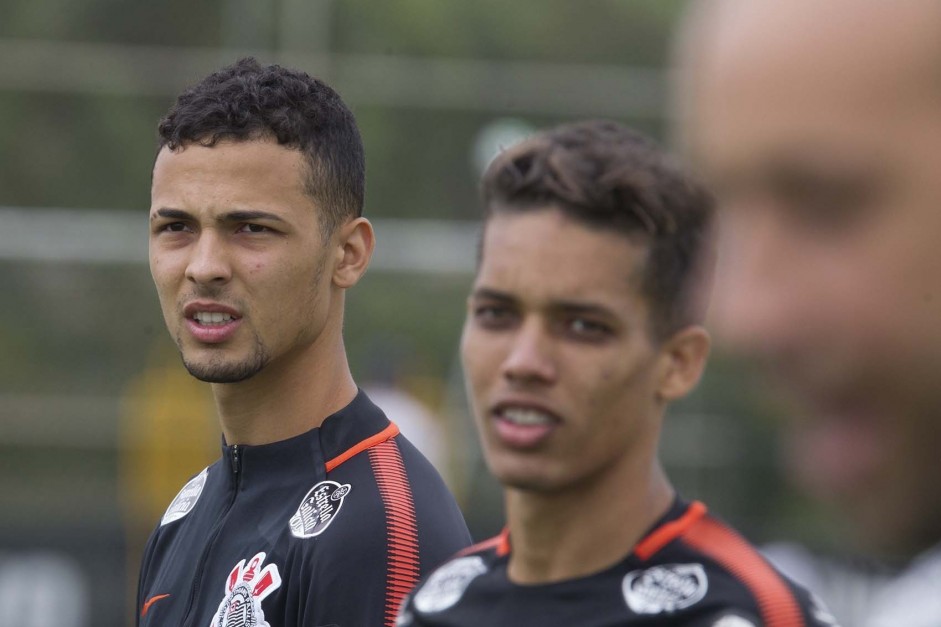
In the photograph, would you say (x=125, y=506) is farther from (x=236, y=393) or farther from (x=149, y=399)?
(x=236, y=393)

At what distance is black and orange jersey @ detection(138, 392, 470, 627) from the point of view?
280cm

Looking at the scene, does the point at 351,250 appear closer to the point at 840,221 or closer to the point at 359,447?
the point at 359,447

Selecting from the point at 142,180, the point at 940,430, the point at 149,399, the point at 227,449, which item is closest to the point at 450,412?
the point at 149,399

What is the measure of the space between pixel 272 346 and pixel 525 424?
3.59 feet

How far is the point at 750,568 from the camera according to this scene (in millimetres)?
A: 2104

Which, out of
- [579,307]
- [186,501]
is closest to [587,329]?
[579,307]

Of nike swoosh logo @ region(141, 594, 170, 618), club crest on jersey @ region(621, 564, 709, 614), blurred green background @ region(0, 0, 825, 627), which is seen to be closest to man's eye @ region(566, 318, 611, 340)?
club crest on jersey @ region(621, 564, 709, 614)

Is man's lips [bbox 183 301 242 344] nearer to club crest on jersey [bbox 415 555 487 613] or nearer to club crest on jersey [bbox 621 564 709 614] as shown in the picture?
club crest on jersey [bbox 415 555 487 613]

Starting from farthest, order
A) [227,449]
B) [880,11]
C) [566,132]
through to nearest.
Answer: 1. [227,449]
2. [566,132]
3. [880,11]

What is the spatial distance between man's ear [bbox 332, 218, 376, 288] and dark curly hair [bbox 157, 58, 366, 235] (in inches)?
1.1

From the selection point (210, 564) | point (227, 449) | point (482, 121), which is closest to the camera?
point (210, 564)

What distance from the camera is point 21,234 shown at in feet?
46.0

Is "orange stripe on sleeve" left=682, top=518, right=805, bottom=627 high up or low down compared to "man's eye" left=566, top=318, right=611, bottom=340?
down

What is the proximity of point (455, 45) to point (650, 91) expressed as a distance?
81.2 inches
